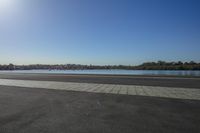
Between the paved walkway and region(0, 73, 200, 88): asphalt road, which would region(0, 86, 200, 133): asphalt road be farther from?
region(0, 73, 200, 88): asphalt road

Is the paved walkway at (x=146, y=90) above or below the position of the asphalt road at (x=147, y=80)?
below

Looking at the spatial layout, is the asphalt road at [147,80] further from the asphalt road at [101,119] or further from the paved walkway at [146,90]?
the asphalt road at [101,119]

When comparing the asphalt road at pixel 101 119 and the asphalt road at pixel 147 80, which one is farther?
the asphalt road at pixel 147 80

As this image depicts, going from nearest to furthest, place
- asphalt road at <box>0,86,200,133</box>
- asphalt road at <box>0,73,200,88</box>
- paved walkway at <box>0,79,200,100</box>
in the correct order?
asphalt road at <box>0,86,200,133</box> → paved walkway at <box>0,79,200,100</box> → asphalt road at <box>0,73,200,88</box>

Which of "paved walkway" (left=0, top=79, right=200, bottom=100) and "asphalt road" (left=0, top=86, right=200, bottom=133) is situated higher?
"paved walkway" (left=0, top=79, right=200, bottom=100)

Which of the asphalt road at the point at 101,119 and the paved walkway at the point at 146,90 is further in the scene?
the paved walkway at the point at 146,90

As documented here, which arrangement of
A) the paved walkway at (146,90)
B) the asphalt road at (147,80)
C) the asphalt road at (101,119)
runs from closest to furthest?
the asphalt road at (101,119), the paved walkway at (146,90), the asphalt road at (147,80)

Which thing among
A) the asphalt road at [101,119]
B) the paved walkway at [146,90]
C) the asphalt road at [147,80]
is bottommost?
the asphalt road at [101,119]

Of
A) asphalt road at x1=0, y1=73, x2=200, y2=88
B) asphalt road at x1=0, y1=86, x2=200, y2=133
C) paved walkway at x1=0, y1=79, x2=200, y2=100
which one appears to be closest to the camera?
asphalt road at x1=0, y1=86, x2=200, y2=133

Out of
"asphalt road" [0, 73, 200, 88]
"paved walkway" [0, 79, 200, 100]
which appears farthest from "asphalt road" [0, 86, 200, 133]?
"asphalt road" [0, 73, 200, 88]

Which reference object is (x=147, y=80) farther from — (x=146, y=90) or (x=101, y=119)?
(x=101, y=119)

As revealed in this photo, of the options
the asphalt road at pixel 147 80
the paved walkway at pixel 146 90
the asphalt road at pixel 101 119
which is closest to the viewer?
the asphalt road at pixel 101 119

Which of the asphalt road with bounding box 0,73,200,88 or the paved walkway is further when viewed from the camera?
the asphalt road with bounding box 0,73,200,88

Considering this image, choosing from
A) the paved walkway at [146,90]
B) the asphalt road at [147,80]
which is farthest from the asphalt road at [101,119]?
the asphalt road at [147,80]
